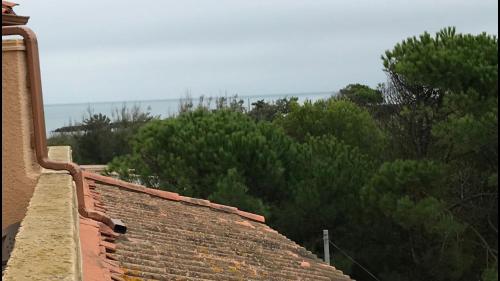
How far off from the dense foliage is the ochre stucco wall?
386 inches

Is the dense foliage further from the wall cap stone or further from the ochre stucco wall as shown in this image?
the wall cap stone

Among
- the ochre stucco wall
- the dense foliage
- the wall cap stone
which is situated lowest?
the dense foliage

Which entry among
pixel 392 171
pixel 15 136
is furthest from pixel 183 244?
pixel 392 171

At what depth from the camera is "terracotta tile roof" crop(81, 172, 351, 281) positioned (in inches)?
188

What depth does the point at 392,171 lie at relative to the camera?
49.1 ft

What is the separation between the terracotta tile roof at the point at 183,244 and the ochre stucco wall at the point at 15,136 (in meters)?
0.53

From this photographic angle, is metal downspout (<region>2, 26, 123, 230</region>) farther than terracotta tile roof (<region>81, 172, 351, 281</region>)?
Yes

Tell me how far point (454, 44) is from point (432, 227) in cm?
365

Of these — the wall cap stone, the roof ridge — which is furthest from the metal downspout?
the roof ridge

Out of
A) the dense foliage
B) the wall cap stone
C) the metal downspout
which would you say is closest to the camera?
the wall cap stone

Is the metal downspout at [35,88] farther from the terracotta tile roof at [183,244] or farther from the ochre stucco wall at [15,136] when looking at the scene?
the terracotta tile roof at [183,244]

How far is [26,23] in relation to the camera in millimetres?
5660

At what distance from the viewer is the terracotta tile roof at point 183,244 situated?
4777 millimetres

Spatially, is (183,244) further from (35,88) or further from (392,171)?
(392,171)
